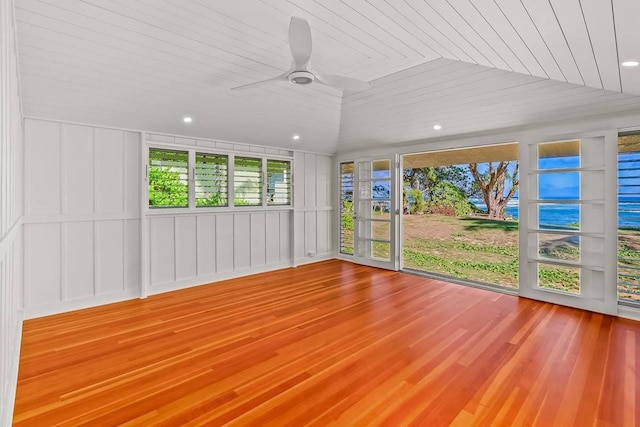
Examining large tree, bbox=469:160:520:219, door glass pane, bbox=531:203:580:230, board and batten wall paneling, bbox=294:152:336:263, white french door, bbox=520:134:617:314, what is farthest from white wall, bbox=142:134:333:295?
large tree, bbox=469:160:520:219

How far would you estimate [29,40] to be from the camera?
250cm

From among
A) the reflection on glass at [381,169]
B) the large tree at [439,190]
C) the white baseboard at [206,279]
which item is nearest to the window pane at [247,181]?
the white baseboard at [206,279]

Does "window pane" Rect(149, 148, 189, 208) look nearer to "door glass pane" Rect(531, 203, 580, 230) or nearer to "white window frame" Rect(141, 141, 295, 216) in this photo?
"white window frame" Rect(141, 141, 295, 216)

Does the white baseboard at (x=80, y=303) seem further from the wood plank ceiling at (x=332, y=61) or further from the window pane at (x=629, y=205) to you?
the window pane at (x=629, y=205)

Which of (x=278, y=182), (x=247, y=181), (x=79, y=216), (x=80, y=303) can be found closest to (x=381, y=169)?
(x=278, y=182)

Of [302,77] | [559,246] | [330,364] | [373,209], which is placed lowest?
[330,364]

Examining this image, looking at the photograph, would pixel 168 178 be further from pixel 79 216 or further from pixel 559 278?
pixel 559 278

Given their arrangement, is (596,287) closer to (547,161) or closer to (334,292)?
(547,161)

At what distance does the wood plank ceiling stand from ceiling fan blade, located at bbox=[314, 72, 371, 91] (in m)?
0.40

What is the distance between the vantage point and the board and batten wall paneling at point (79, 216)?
11.4ft

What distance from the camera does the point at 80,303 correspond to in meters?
3.74

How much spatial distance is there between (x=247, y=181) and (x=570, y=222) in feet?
15.0

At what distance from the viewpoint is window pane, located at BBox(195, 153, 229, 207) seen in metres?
4.81

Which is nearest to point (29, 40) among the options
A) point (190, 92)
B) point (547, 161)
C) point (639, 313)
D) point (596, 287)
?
point (190, 92)
